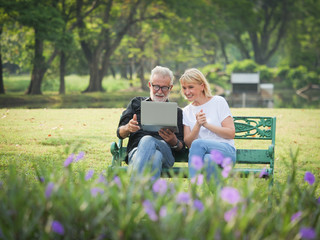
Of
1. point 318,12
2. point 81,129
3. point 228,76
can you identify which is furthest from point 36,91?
point 318,12

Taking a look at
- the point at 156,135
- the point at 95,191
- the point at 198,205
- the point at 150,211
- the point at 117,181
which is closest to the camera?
the point at 150,211

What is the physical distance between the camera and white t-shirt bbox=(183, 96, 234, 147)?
3.82 m

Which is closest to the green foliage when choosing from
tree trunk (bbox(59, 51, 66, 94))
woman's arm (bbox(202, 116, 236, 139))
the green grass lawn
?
woman's arm (bbox(202, 116, 236, 139))

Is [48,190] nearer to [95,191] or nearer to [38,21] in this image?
[95,191]

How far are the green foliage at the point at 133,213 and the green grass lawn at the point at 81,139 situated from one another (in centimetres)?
216

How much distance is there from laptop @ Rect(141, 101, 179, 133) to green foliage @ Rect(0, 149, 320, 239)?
4.33ft

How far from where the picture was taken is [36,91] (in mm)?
20250

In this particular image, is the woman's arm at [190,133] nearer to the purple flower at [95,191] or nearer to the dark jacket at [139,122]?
the dark jacket at [139,122]

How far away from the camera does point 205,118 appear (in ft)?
11.8

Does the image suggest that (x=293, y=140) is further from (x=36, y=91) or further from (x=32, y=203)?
(x=36, y=91)

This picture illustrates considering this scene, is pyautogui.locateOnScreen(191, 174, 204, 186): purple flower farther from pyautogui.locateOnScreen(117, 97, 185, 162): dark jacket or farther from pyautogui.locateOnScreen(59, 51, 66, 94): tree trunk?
pyautogui.locateOnScreen(59, 51, 66, 94): tree trunk

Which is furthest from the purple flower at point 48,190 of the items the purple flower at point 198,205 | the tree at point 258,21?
the tree at point 258,21

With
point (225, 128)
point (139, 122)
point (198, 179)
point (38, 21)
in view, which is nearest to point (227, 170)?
point (198, 179)

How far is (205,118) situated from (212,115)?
0.88ft
